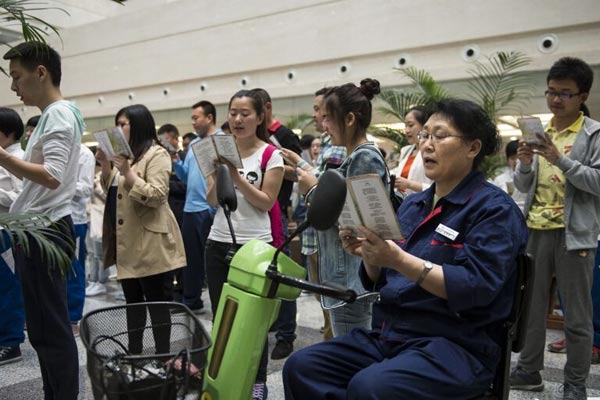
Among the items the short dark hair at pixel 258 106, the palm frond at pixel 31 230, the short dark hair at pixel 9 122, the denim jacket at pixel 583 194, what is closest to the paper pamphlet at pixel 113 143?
the short dark hair at pixel 258 106

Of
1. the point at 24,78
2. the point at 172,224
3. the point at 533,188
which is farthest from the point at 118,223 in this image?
the point at 533,188

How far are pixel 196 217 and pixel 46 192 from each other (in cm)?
209

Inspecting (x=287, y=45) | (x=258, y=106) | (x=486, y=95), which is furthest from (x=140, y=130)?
(x=287, y=45)

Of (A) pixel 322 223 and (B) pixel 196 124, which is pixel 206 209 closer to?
(B) pixel 196 124

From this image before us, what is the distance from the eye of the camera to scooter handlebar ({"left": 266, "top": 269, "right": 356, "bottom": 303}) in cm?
137

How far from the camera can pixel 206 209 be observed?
4.29m

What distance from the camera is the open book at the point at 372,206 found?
1.35 metres

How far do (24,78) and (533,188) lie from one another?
2.50 m

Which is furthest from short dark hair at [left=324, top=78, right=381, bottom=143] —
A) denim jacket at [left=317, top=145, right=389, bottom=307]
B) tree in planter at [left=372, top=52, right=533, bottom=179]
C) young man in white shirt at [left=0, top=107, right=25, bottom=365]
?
tree in planter at [left=372, top=52, right=533, bottom=179]

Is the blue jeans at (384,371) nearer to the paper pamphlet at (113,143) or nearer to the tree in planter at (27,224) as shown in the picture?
the tree in planter at (27,224)

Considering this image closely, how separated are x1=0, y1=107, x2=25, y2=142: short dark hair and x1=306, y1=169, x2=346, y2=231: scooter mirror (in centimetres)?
279

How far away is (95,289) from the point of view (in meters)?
5.36

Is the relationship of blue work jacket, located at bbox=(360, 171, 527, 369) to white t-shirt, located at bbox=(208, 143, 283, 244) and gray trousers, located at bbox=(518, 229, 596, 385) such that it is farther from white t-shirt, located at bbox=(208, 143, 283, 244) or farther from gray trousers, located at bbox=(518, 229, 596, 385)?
gray trousers, located at bbox=(518, 229, 596, 385)

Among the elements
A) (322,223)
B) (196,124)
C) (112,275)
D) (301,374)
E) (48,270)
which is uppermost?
(196,124)
